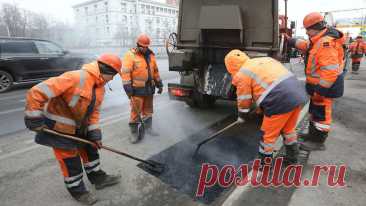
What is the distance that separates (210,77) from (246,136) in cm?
128

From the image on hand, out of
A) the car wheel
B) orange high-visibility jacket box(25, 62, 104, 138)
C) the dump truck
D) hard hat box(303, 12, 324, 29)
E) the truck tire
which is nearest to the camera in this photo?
orange high-visibility jacket box(25, 62, 104, 138)

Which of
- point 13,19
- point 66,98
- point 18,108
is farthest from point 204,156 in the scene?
point 13,19

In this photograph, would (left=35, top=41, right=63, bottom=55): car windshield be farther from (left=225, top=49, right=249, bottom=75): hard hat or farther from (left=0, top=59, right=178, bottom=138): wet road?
(left=225, top=49, right=249, bottom=75): hard hat

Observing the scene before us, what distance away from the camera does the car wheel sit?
25.0 ft

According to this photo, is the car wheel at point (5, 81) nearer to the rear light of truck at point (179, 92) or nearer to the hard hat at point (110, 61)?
the rear light of truck at point (179, 92)

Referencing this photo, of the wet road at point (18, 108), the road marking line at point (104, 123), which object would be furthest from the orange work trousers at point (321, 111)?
the wet road at point (18, 108)

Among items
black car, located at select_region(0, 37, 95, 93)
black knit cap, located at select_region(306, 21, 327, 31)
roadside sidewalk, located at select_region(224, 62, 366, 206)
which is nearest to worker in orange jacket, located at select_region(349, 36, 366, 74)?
roadside sidewalk, located at select_region(224, 62, 366, 206)

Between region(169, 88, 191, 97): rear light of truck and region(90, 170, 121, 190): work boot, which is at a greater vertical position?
region(169, 88, 191, 97): rear light of truck

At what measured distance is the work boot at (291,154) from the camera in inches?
120

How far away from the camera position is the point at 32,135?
4156 millimetres

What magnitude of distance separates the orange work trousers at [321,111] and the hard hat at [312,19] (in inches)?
37.1

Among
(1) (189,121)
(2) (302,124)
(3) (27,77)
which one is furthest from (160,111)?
(3) (27,77)

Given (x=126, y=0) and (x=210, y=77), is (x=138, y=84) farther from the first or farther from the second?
(x=126, y=0)

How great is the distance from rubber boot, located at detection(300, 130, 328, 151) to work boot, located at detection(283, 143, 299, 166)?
57 centimetres
